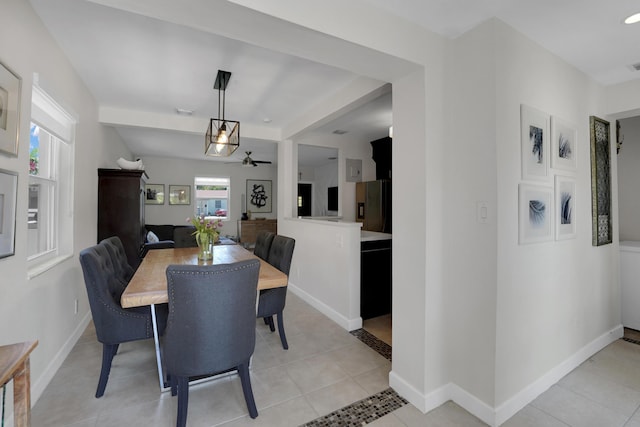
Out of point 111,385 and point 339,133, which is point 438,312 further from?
point 339,133

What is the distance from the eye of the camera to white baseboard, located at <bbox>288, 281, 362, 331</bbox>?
3.07m

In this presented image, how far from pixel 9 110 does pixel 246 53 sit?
1.52 meters

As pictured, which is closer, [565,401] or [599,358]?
[565,401]

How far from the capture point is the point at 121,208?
12.4ft

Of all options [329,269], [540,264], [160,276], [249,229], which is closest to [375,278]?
[329,269]

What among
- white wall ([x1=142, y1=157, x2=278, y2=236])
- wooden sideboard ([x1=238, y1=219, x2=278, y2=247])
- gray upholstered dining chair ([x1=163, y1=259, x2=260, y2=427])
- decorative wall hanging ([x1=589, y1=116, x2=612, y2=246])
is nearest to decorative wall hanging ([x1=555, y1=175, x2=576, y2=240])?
decorative wall hanging ([x1=589, y1=116, x2=612, y2=246])

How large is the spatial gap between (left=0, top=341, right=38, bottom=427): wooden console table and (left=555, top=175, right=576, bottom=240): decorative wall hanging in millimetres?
2896

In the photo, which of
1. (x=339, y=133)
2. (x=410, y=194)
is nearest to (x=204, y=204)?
(x=339, y=133)

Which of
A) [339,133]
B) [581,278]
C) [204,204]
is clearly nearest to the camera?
[581,278]

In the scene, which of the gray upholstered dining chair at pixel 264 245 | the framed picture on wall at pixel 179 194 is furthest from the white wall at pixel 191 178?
the gray upholstered dining chair at pixel 264 245

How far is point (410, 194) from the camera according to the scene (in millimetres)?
1982

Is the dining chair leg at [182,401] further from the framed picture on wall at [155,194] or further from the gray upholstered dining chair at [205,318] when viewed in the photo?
the framed picture on wall at [155,194]

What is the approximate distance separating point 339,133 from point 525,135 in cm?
330

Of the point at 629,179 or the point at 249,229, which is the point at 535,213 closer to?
the point at 629,179
